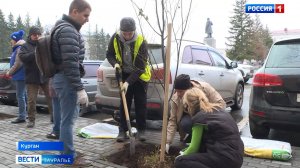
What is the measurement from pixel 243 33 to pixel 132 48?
2084 inches

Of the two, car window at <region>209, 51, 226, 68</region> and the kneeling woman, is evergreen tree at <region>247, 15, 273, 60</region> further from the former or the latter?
the kneeling woman

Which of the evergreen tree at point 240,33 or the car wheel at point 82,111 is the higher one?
the evergreen tree at point 240,33

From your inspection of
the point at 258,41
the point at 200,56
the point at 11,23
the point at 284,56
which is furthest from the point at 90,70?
the point at 11,23

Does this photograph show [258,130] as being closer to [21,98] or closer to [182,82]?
[182,82]

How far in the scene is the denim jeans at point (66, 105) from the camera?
12.2 feet

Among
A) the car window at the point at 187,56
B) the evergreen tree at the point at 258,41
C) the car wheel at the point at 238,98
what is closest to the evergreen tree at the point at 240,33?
the evergreen tree at the point at 258,41

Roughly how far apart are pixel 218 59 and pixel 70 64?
445 centimetres

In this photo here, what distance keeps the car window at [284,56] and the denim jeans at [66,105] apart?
9.45 feet

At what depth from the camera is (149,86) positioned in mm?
5410

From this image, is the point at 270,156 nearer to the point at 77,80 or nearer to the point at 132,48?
the point at 132,48

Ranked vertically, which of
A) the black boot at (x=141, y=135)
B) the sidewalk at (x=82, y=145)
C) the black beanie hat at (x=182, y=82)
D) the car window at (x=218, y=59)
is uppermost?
the car window at (x=218, y=59)

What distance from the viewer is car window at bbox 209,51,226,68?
7054mm

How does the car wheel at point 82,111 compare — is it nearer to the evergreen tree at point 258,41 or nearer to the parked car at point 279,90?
the parked car at point 279,90

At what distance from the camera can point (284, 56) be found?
189 inches
